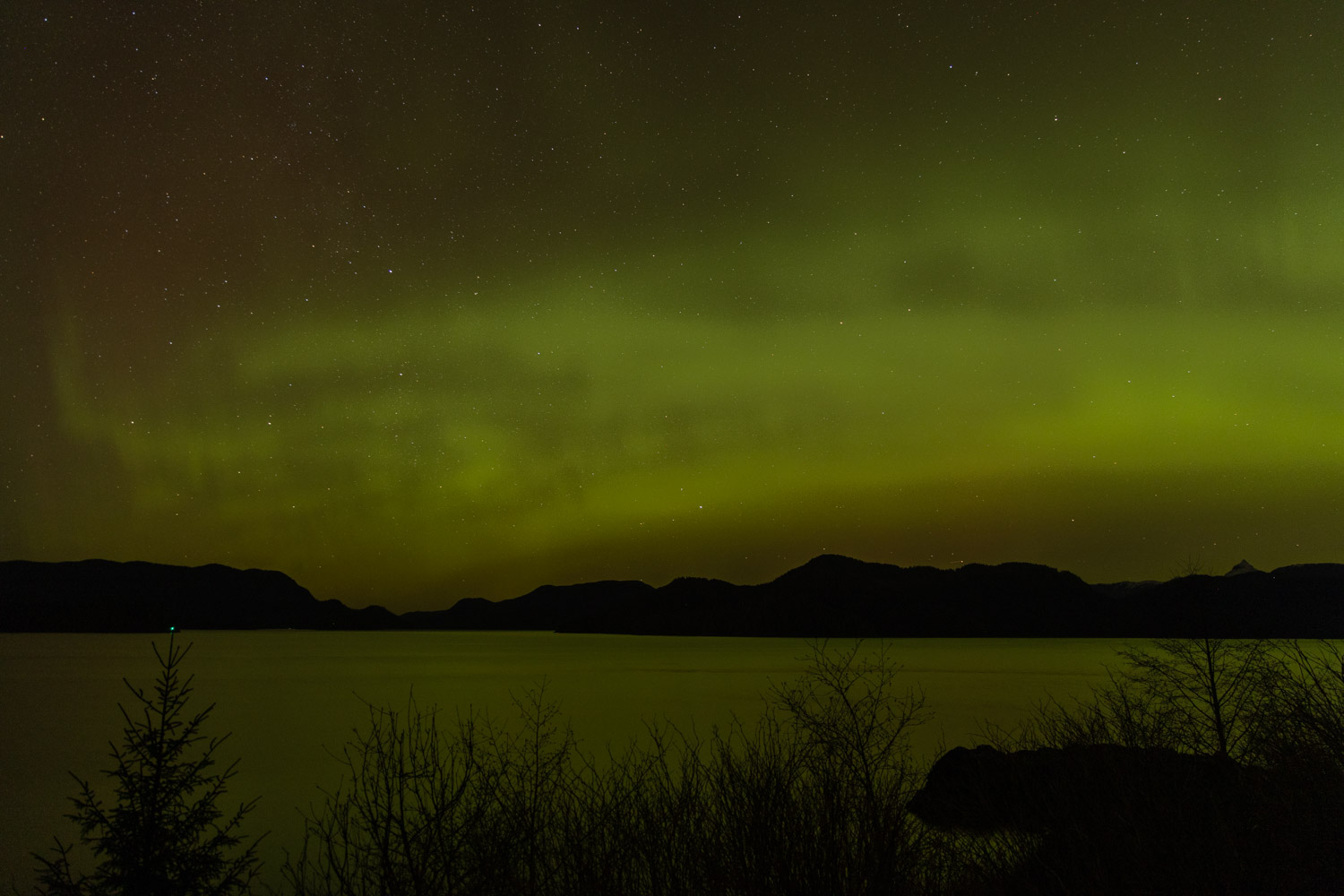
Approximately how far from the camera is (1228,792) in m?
8.60

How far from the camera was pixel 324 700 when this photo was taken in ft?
162

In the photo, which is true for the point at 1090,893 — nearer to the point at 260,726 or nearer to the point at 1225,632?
the point at 1225,632

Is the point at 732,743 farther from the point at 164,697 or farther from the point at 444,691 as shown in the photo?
the point at 444,691

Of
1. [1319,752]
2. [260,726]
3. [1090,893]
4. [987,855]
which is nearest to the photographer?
[1090,893]

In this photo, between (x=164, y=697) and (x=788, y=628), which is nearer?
(x=164, y=697)

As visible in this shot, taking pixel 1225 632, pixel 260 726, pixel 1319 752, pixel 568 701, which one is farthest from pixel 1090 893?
pixel 568 701

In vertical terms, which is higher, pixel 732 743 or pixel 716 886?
pixel 716 886

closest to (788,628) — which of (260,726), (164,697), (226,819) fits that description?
(260,726)

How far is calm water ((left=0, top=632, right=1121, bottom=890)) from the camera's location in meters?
23.0

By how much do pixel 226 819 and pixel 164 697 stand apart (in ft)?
48.5

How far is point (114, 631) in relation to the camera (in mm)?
195750

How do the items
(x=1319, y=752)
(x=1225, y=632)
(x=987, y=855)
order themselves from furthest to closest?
(x=1225, y=632), (x=1319, y=752), (x=987, y=855)

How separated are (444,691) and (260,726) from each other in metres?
17.9

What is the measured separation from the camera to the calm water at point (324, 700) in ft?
75.5
